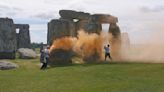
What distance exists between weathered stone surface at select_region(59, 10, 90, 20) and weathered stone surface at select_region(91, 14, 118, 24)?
363 cm

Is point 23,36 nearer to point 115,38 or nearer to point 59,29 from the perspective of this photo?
point 115,38

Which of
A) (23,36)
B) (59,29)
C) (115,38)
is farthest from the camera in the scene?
(23,36)

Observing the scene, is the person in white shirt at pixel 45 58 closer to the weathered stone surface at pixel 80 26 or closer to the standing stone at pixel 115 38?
the weathered stone surface at pixel 80 26

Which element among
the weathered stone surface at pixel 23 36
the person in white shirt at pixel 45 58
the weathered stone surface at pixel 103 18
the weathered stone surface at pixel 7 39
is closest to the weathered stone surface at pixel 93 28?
the weathered stone surface at pixel 103 18

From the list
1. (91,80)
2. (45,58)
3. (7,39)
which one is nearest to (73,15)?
(7,39)

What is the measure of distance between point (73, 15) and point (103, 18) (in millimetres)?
5849

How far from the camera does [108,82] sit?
27.5 metres

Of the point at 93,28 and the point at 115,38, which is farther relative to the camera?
the point at 115,38

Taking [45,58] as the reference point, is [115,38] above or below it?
above

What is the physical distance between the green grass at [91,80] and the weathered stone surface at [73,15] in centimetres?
2251

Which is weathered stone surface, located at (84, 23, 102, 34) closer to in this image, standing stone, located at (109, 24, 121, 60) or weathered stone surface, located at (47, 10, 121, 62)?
weathered stone surface, located at (47, 10, 121, 62)

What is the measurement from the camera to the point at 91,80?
28984 mm

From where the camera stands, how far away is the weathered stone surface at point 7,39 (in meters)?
54.0

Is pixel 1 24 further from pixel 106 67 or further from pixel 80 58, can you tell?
pixel 106 67
